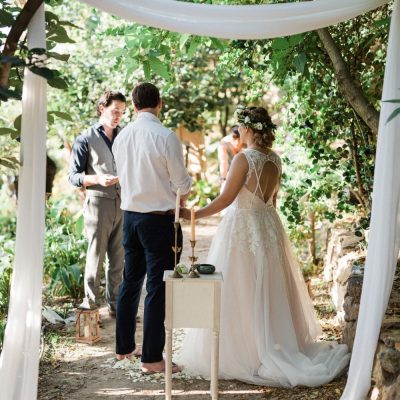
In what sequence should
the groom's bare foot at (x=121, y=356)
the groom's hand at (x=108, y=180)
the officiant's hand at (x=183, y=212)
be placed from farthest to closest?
the groom's hand at (x=108, y=180), the groom's bare foot at (x=121, y=356), the officiant's hand at (x=183, y=212)

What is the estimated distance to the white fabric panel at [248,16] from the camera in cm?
325

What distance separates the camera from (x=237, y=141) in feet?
26.5

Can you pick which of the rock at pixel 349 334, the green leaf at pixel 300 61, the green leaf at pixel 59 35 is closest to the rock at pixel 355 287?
the rock at pixel 349 334

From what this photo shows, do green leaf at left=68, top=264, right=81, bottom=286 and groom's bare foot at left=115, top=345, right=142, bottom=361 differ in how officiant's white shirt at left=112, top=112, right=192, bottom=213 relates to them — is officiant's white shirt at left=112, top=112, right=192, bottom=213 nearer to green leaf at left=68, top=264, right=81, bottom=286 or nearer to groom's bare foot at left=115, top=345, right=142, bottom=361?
groom's bare foot at left=115, top=345, right=142, bottom=361

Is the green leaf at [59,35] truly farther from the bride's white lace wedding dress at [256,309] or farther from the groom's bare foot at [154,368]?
the groom's bare foot at [154,368]

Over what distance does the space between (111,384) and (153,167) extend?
138 cm

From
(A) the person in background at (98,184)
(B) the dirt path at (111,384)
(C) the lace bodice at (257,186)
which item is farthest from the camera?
(A) the person in background at (98,184)

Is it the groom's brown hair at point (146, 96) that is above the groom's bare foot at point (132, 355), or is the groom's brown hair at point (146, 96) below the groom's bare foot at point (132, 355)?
above

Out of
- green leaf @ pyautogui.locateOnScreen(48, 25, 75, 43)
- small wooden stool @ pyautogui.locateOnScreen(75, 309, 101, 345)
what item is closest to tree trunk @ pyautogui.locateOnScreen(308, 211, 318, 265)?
small wooden stool @ pyautogui.locateOnScreen(75, 309, 101, 345)

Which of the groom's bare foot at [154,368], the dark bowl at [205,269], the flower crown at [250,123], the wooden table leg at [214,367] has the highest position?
the flower crown at [250,123]

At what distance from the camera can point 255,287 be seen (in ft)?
13.9

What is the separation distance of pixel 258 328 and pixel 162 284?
686 millimetres

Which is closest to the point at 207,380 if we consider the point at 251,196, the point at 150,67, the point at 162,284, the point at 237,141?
the point at 162,284

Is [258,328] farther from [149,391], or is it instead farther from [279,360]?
[149,391]
